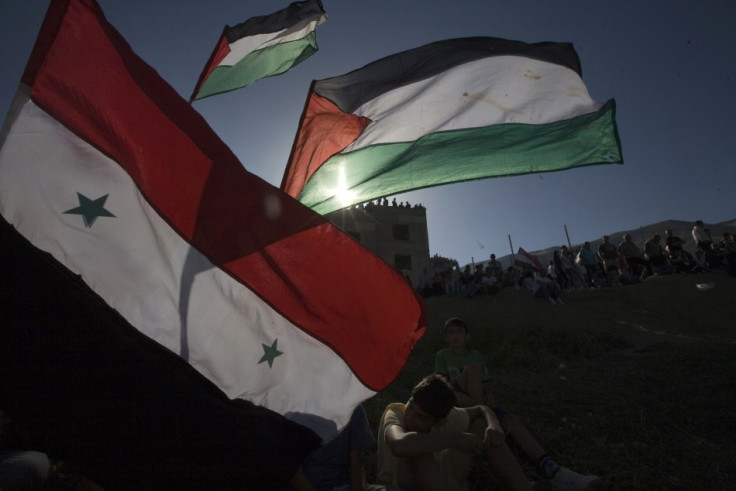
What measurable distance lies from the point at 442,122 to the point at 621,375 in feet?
16.1

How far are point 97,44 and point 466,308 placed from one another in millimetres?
11426

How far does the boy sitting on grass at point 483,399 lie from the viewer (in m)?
2.95

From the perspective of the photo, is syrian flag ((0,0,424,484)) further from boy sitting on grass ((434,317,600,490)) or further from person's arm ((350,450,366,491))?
boy sitting on grass ((434,317,600,490))

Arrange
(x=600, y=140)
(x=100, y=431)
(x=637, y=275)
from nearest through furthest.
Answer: (x=100, y=431)
(x=600, y=140)
(x=637, y=275)

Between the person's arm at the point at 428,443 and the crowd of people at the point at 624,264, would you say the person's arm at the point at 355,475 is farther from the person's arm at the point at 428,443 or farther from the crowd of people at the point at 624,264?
the crowd of people at the point at 624,264

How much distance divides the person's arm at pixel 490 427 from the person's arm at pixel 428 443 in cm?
30

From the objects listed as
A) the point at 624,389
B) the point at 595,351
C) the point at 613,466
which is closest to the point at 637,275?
the point at 595,351

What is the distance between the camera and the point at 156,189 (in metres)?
2.14

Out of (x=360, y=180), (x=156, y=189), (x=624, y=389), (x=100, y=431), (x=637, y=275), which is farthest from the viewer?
(x=637, y=275)

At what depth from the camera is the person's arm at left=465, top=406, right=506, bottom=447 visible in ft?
9.23

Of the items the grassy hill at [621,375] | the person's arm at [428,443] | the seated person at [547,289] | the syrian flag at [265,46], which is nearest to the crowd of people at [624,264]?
the seated person at [547,289]

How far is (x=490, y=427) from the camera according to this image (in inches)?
114

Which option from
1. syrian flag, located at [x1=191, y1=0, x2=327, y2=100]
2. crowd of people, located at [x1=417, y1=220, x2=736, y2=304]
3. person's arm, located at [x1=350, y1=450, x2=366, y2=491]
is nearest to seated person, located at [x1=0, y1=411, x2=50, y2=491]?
person's arm, located at [x1=350, y1=450, x2=366, y2=491]

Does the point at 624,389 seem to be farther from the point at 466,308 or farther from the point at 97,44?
the point at 466,308
